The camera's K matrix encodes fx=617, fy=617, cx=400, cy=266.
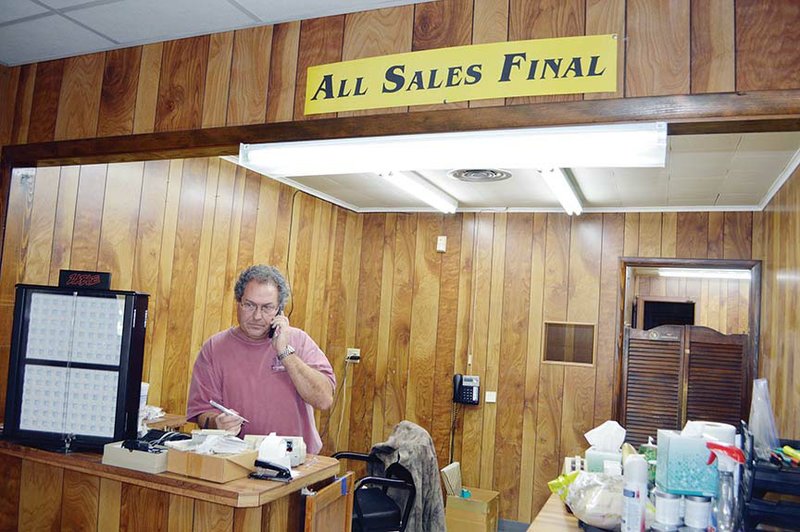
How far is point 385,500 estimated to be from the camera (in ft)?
12.2

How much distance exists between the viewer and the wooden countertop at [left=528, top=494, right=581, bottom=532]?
7.86ft

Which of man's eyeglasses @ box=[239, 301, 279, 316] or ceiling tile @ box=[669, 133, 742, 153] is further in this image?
ceiling tile @ box=[669, 133, 742, 153]

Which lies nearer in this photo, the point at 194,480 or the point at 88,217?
the point at 194,480

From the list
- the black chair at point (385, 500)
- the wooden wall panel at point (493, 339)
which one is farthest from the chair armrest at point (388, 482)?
the wooden wall panel at point (493, 339)

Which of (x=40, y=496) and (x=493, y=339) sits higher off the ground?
(x=493, y=339)

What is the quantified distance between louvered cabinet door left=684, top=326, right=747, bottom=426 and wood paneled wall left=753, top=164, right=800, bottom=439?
345 mm

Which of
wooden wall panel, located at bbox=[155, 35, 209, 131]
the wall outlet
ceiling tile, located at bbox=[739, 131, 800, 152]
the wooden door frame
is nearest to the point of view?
wooden wall panel, located at bbox=[155, 35, 209, 131]

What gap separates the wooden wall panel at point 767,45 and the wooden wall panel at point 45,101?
2681mm

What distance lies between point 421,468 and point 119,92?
260 cm

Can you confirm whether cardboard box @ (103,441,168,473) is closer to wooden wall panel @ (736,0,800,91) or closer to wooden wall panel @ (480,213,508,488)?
wooden wall panel @ (736,0,800,91)

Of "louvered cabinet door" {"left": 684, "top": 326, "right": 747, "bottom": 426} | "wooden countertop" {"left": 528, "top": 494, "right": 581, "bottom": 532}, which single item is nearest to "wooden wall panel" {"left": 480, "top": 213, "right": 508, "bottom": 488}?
"louvered cabinet door" {"left": 684, "top": 326, "right": 747, "bottom": 426}

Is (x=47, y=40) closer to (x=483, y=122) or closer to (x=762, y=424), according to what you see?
(x=483, y=122)

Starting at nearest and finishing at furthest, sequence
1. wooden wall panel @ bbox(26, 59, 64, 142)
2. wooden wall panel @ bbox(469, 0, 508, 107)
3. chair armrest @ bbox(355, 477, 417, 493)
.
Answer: wooden wall panel @ bbox(469, 0, 508, 107)
wooden wall panel @ bbox(26, 59, 64, 142)
chair armrest @ bbox(355, 477, 417, 493)

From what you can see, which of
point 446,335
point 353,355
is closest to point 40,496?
point 353,355
